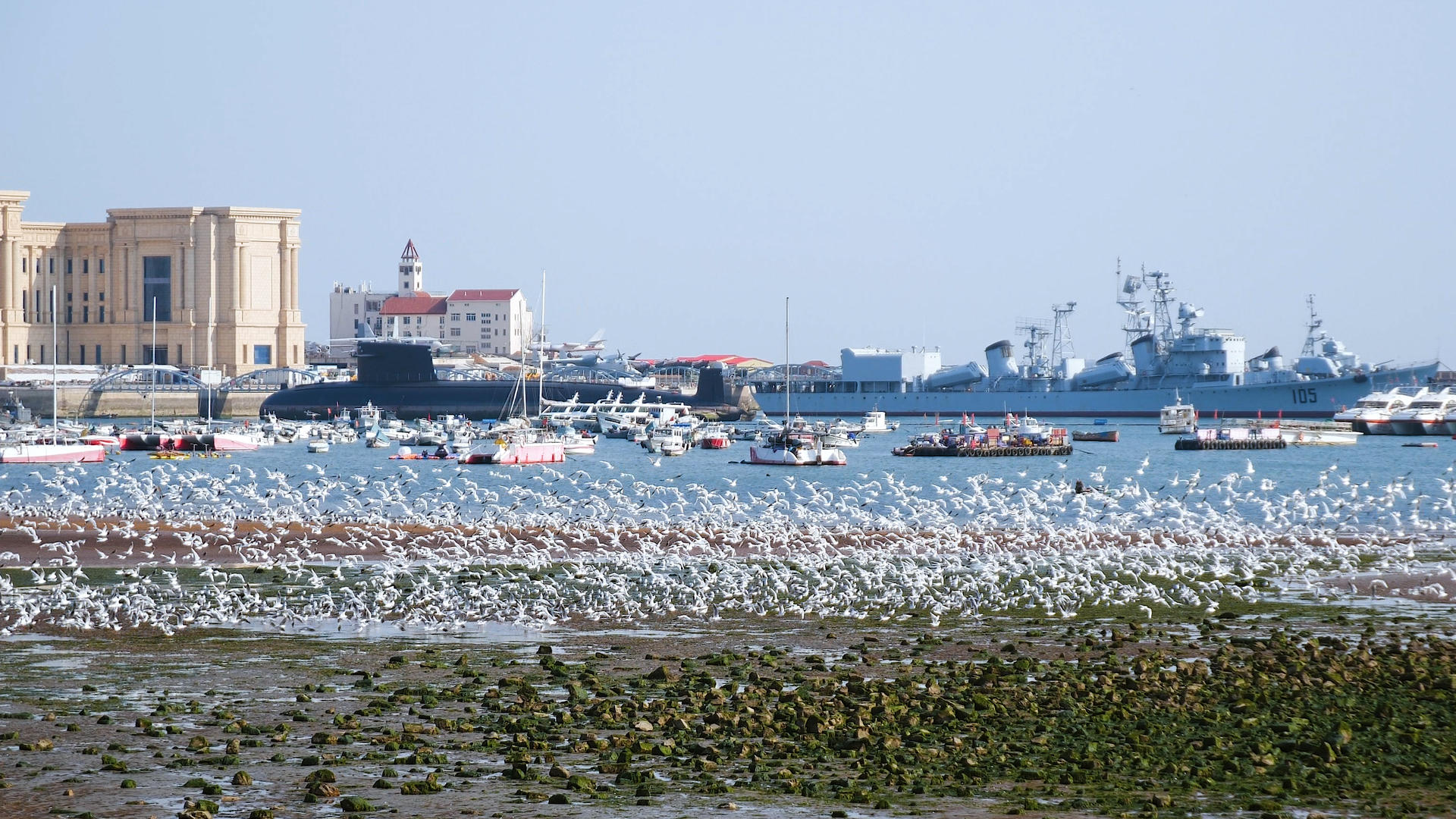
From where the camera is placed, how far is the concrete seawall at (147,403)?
132 meters

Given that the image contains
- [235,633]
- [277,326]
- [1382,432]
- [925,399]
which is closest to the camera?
[235,633]

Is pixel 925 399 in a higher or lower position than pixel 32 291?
lower

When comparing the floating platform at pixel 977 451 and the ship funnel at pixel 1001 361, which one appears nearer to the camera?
the floating platform at pixel 977 451

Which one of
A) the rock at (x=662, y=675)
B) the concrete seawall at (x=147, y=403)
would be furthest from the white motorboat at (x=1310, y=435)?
the concrete seawall at (x=147, y=403)

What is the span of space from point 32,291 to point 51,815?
15802 centimetres

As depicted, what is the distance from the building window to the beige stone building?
0.34 ft

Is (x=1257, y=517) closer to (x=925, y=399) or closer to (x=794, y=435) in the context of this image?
(x=794, y=435)

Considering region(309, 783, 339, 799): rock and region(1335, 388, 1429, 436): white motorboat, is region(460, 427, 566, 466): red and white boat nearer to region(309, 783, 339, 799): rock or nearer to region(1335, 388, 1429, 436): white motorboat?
region(309, 783, 339, 799): rock

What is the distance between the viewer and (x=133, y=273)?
15650cm

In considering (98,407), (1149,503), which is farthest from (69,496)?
(98,407)

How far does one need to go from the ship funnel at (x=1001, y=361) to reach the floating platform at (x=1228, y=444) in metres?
48.7

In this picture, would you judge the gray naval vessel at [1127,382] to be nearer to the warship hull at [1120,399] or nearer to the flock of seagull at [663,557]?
the warship hull at [1120,399]

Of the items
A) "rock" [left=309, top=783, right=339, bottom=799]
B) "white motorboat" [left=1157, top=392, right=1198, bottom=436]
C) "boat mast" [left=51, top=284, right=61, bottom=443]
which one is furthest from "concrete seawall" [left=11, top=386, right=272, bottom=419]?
"rock" [left=309, top=783, right=339, bottom=799]

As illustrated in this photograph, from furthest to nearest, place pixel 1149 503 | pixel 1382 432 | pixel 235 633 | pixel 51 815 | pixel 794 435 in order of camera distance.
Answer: pixel 1382 432, pixel 794 435, pixel 1149 503, pixel 235 633, pixel 51 815
